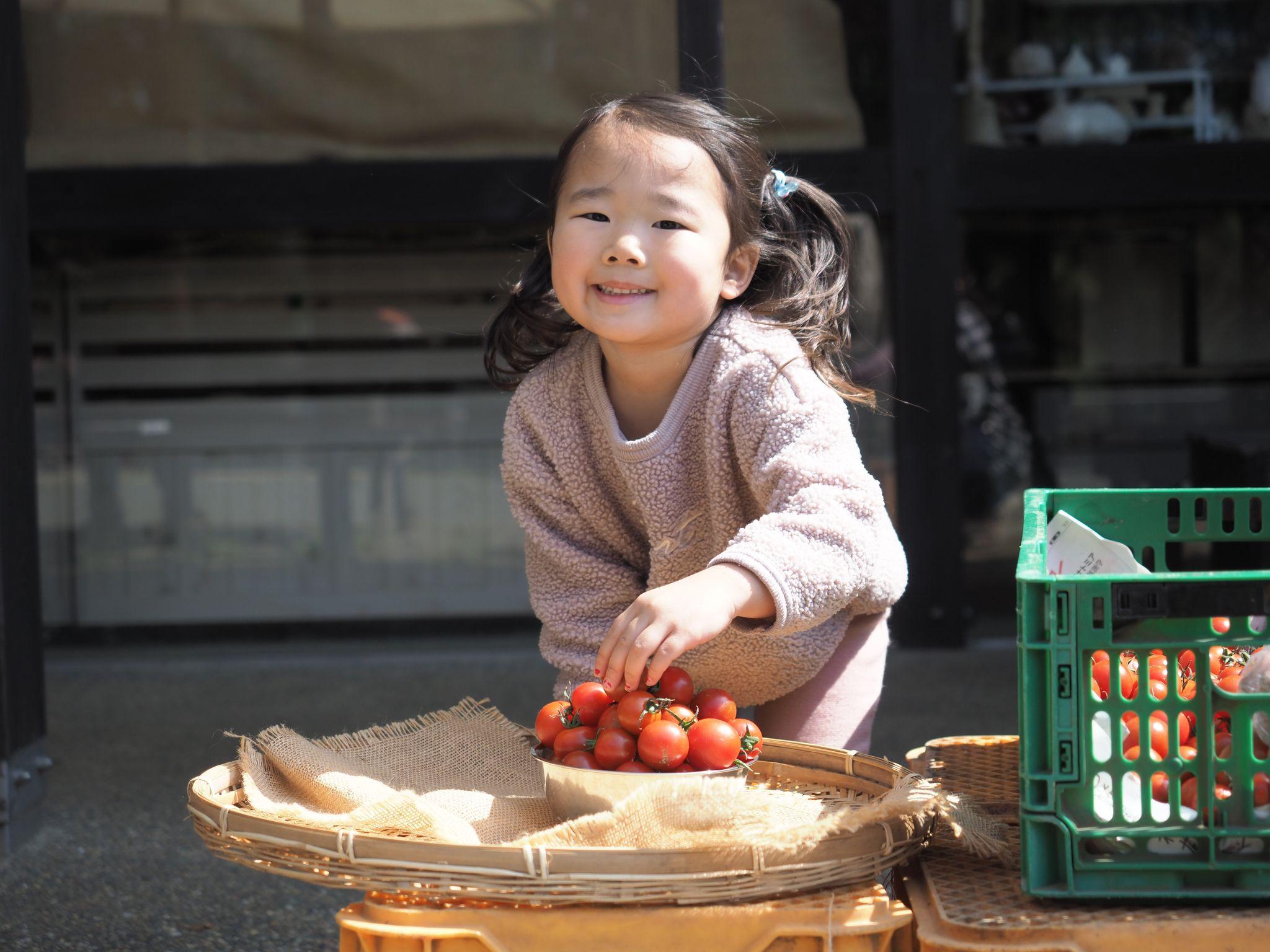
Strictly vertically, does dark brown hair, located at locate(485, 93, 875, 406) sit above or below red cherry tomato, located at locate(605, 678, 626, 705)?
above

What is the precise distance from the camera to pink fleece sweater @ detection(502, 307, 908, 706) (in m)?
1.74

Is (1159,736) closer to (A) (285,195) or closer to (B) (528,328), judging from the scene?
(B) (528,328)

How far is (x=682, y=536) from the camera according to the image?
1.98m

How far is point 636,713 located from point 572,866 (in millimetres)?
286

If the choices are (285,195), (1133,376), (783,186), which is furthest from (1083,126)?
(783,186)

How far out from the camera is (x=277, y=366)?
615 centimetres

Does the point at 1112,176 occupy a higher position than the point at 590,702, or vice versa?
the point at 1112,176

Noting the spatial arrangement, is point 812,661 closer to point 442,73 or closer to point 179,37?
point 442,73

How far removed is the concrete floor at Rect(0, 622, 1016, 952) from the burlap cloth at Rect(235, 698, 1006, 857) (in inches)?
46.0

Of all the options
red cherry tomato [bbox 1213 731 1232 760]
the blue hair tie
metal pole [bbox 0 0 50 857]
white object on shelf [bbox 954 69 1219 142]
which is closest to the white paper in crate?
red cherry tomato [bbox 1213 731 1232 760]

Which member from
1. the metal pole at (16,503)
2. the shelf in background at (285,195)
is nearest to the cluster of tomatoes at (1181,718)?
the metal pole at (16,503)

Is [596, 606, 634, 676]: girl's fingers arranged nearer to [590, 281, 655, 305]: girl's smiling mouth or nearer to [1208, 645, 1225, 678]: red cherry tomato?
[590, 281, 655, 305]: girl's smiling mouth

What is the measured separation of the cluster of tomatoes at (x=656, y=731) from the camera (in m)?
1.54

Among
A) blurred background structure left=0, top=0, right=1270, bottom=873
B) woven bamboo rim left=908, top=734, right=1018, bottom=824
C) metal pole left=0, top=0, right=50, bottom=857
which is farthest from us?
blurred background structure left=0, top=0, right=1270, bottom=873
